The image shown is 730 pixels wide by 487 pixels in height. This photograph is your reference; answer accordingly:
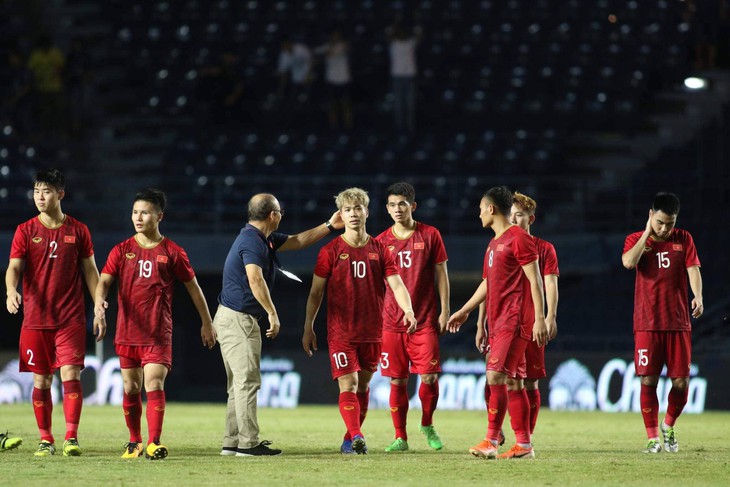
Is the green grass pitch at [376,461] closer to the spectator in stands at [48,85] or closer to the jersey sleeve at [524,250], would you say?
the jersey sleeve at [524,250]

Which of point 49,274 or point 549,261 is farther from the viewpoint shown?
point 549,261

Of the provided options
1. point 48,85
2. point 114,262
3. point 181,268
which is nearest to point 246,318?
point 181,268

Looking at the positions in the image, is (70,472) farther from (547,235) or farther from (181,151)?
(181,151)

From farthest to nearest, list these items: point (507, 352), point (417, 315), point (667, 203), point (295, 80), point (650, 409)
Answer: point (295, 80) < point (417, 315) < point (650, 409) < point (667, 203) < point (507, 352)

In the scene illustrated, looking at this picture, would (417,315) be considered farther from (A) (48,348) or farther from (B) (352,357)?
(A) (48,348)

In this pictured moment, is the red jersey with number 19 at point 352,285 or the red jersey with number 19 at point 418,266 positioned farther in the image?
the red jersey with number 19 at point 418,266

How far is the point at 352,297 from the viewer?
11633 millimetres

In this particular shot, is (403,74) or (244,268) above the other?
(403,74)

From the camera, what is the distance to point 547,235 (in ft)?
75.3

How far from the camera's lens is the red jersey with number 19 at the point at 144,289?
1094 centimetres

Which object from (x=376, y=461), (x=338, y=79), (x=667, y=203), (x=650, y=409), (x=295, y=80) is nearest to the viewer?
(x=376, y=461)

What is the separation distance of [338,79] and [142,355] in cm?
1616

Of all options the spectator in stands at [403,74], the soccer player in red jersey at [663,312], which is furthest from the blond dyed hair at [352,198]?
the spectator in stands at [403,74]

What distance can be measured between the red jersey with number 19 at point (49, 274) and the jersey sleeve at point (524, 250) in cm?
351
